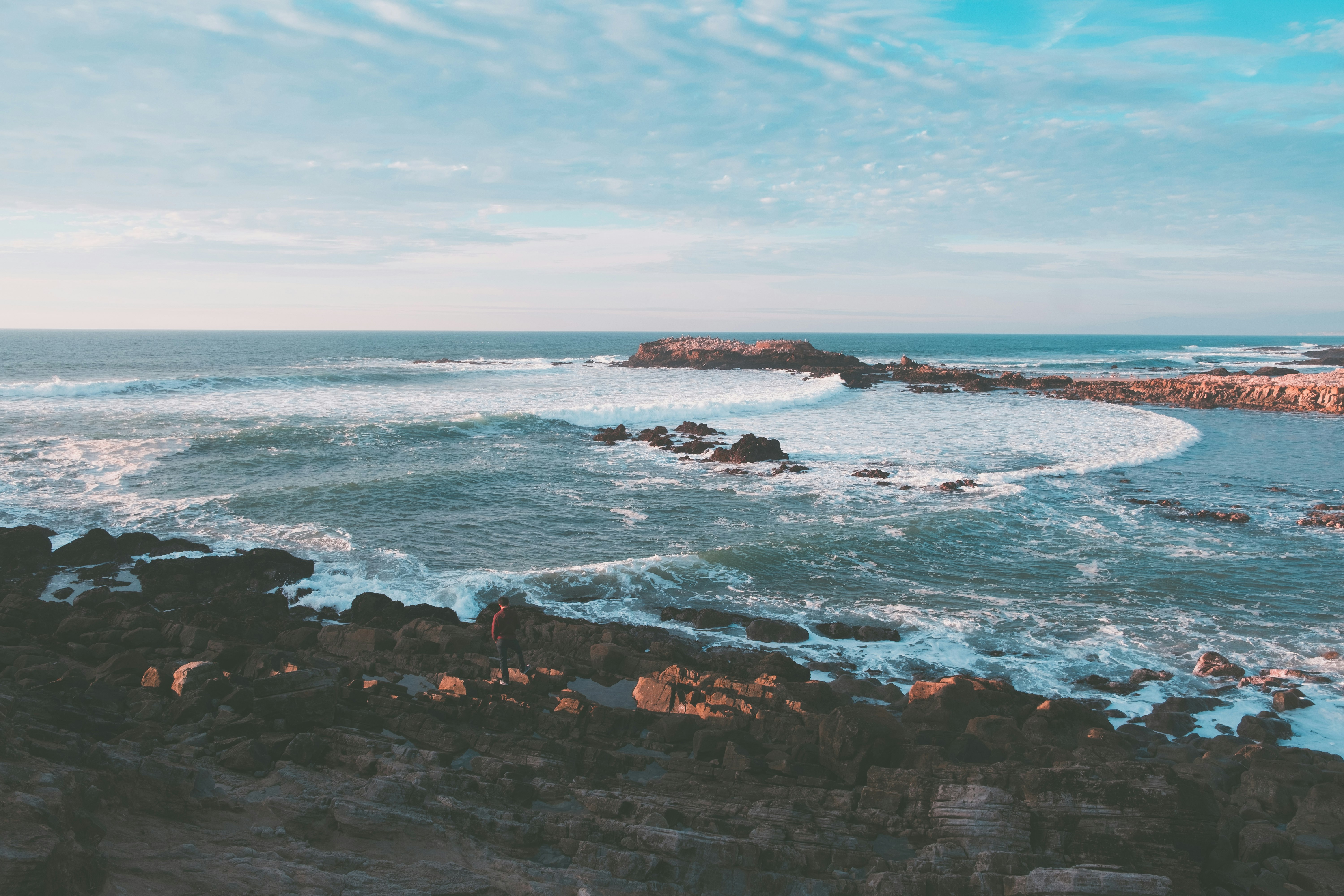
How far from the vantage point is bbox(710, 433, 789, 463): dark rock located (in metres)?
25.8

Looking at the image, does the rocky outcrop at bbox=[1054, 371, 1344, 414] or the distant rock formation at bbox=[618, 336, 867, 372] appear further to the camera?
the distant rock formation at bbox=[618, 336, 867, 372]

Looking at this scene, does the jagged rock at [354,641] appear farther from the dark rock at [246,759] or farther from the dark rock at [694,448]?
the dark rock at [694,448]

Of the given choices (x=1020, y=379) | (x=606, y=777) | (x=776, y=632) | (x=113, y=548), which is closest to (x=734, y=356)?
(x=1020, y=379)

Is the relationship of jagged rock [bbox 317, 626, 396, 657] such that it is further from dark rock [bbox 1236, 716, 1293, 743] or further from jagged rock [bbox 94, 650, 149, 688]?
dark rock [bbox 1236, 716, 1293, 743]

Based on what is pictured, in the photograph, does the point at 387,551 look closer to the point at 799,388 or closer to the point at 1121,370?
the point at 799,388

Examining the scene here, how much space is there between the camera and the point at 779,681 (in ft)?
30.0

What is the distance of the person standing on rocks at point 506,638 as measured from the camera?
943cm

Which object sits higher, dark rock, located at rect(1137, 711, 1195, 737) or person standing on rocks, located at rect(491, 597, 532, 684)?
person standing on rocks, located at rect(491, 597, 532, 684)

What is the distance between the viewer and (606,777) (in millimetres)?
7238

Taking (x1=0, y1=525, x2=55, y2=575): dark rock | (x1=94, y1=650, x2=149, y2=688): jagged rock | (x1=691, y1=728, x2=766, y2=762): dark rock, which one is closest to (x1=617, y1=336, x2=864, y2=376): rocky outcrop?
(x1=0, y1=525, x2=55, y2=575): dark rock

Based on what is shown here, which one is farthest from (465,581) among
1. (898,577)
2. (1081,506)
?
(1081,506)

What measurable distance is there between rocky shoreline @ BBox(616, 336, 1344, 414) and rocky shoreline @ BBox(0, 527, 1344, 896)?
41.4 meters

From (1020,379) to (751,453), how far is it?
3807cm

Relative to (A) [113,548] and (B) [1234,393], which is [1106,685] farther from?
(B) [1234,393]
